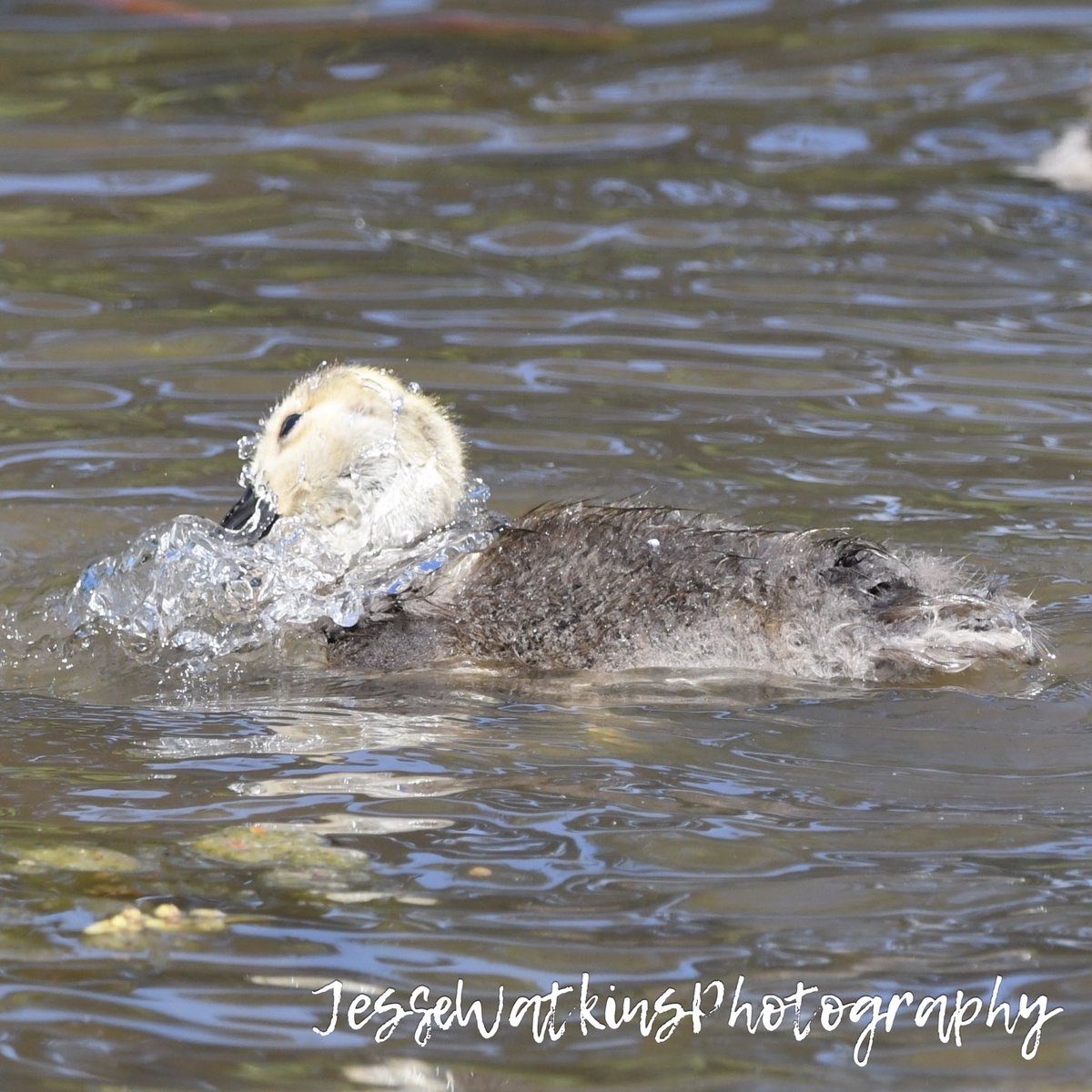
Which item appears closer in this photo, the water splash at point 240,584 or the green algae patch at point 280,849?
the green algae patch at point 280,849

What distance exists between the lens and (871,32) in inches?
544

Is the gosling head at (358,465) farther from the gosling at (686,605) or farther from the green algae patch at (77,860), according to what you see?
the green algae patch at (77,860)

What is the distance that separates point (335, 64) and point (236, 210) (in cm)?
280

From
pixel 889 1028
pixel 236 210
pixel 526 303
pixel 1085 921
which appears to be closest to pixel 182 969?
pixel 889 1028

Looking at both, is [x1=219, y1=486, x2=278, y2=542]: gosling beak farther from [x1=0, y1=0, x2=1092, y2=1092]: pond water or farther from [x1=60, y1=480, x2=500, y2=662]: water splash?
[x1=0, y1=0, x2=1092, y2=1092]: pond water

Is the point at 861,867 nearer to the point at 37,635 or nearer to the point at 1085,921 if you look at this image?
the point at 1085,921

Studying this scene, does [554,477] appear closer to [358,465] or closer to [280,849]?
[358,465]


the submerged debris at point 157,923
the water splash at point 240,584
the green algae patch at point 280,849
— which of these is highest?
the water splash at point 240,584

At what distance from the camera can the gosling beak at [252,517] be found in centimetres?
655

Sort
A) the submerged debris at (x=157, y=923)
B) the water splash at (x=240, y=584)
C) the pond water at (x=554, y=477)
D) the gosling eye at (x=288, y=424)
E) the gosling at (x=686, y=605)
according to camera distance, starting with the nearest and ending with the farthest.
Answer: the pond water at (x=554, y=477) → the submerged debris at (x=157, y=923) → the gosling at (x=686, y=605) → the water splash at (x=240, y=584) → the gosling eye at (x=288, y=424)

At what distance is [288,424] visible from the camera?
21.9 feet

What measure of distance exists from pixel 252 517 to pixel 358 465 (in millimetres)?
405

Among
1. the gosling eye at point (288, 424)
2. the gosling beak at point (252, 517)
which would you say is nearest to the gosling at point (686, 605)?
the gosling beak at point (252, 517)

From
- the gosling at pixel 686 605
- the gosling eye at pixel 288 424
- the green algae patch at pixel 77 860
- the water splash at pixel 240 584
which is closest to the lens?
the green algae patch at pixel 77 860
